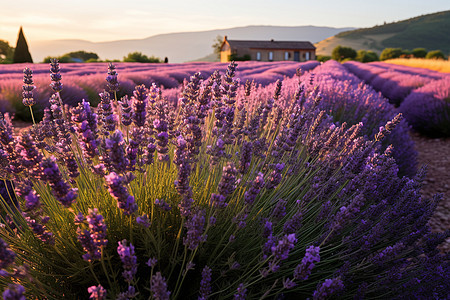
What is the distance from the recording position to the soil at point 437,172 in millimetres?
3549

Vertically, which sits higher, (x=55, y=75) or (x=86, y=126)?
(x=55, y=75)

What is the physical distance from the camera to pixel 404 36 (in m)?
91.1

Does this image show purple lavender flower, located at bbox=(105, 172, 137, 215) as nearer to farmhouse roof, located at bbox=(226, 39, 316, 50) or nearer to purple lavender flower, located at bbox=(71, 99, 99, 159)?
purple lavender flower, located at bbox=(71, 99, 99, 159)

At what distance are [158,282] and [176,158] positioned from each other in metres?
0.53

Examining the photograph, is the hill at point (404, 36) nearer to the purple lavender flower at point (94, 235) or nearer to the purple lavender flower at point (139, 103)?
the purple lavender flower at point (139, 103)

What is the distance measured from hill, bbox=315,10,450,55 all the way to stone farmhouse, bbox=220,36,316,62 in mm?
42281

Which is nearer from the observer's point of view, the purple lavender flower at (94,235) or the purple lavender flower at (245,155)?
the purple lavender flower at (94,235)

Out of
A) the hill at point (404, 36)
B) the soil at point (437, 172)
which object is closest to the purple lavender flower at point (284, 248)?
the soil at point (437, 172)

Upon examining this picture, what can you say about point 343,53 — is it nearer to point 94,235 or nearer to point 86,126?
point 86,126

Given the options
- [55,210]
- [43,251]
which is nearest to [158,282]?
[43,251]

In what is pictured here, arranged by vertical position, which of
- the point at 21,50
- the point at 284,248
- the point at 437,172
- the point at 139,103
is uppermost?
the point at 21,50

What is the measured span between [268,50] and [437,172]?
169ft

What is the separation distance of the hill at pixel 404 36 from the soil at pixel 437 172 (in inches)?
3500

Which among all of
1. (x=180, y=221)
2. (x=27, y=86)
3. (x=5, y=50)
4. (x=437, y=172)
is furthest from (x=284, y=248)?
(x=5, y=50)
